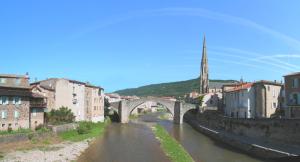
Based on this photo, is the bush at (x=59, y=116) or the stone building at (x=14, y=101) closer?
the stone building at (x=14, y=101)

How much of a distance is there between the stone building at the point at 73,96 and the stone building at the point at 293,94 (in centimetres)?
3856

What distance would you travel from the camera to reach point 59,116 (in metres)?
58.3

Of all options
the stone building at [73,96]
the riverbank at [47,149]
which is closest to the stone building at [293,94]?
the riverbank at [47,149]

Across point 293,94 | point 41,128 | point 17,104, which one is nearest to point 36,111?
point 41,128

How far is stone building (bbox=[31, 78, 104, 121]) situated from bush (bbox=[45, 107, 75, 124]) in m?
3.39

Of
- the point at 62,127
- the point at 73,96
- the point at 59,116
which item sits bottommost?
the point at 62,127

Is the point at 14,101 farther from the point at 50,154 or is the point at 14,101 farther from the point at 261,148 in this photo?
the point at 261,148

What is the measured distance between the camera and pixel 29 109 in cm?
4906

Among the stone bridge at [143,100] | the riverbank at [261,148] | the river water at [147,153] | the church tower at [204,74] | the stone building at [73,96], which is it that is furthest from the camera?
the church tower at [204,74]

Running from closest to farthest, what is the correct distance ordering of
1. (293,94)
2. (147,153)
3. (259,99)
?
(147,153)
(293,94)
(259,99)

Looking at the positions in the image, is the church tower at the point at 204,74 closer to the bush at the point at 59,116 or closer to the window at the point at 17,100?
the bush at the point at 59,116

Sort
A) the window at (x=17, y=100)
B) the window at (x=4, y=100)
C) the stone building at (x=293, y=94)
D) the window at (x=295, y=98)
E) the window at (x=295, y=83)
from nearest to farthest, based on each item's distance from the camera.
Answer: the window at (x=4, y=100) → the window at (x=17, y=100) → the stone building at (x=293, y=94) → the window at (x=295, y=83) → the window at (x=295, y=98)

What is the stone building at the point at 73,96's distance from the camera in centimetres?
6212

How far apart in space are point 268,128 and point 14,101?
32002mm
